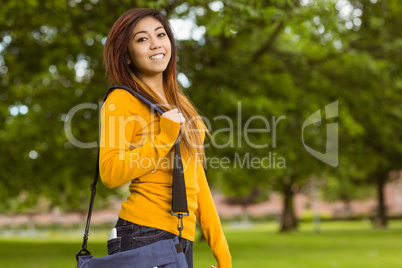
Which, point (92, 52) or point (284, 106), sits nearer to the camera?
point (92, 52)

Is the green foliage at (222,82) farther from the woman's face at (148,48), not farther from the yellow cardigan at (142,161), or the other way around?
the yellow cardigan at (142,161)

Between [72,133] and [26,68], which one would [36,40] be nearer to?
[26,68]

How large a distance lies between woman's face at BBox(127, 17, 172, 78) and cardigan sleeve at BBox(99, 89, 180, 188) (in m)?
0.26

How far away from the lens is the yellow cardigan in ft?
6.41

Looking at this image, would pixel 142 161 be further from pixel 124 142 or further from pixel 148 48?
pixel 148 48

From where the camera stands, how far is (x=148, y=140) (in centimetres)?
199

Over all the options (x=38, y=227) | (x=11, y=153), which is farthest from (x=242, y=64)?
(x=38, y=227)

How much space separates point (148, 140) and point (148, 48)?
0.50 m

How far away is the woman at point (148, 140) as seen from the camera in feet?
6.50

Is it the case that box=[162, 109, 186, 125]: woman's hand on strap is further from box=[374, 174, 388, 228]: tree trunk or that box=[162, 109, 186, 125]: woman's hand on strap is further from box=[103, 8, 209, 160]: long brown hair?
box=[374, 174, 388, 228]: tree trunk

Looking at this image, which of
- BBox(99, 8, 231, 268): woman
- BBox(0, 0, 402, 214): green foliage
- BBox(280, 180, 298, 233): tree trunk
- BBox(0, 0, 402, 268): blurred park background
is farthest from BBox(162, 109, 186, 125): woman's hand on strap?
BBox(280, 180, 298, 233): tree trunk

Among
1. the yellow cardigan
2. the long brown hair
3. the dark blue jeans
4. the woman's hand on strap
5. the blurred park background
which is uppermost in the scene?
the blurred park background

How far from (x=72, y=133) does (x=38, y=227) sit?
40.4 meters

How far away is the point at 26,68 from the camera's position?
12.1 meters
